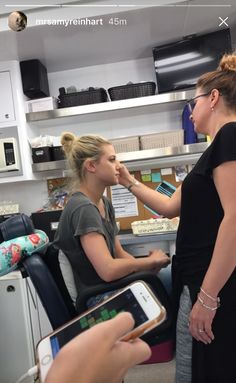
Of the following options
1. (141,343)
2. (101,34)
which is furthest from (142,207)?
(141,343)

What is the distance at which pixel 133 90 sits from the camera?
95.0 inches

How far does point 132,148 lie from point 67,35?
94 centimetres

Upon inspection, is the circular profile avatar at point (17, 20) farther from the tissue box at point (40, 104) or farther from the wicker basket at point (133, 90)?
the wicker basket at point (133, 90)

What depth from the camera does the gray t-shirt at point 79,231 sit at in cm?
114

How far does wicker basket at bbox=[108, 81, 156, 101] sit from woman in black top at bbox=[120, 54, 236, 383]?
1456mm

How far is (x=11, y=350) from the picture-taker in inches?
70.7

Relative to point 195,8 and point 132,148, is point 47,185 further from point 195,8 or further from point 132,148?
point 195,8

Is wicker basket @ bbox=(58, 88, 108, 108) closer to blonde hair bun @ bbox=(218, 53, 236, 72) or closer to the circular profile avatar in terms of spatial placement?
the circular profile avatar

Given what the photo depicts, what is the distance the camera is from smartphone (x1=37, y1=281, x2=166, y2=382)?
1.41 ft

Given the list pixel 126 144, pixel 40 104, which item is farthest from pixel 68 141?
pixel 40 104

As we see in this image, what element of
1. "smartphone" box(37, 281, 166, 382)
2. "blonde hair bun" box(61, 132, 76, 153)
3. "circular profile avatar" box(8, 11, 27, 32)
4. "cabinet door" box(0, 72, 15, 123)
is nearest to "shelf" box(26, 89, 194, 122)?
"cabinet door" box(0, 72, 15, 123)

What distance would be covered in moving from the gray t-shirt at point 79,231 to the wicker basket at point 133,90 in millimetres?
1425

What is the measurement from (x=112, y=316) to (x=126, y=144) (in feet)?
6.62

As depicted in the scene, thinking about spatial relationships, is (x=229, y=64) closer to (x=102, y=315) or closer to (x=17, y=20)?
(x=102, y=315)
